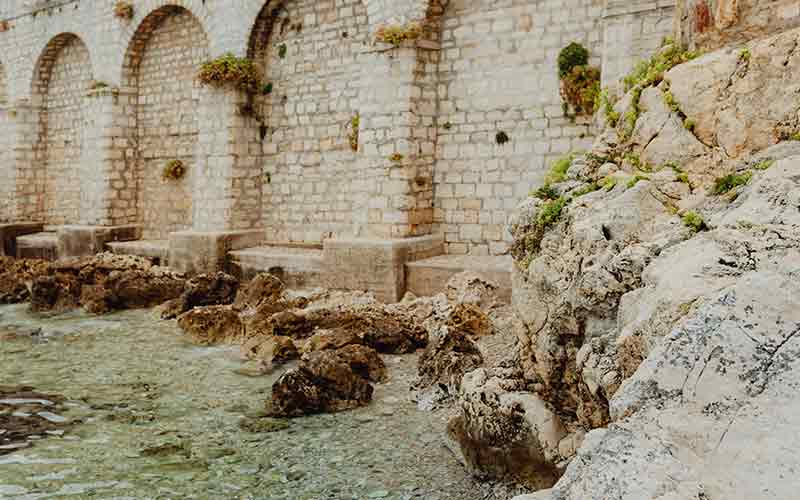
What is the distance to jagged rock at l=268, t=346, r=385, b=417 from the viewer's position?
6266 millimetres

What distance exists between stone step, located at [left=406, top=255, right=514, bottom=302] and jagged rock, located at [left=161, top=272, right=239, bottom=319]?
3.42m

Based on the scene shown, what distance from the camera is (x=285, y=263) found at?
11727mm

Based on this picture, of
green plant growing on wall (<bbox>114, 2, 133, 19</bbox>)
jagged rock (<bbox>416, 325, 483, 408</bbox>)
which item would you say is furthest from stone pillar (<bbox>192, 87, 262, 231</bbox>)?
jagged rock (<bbox>416, 325, 483, 408</bbox>)

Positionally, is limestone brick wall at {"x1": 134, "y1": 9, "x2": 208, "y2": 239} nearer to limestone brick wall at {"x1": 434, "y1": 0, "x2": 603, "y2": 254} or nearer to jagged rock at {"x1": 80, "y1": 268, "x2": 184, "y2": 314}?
jagged rock at {"x1": 80, "y1": 268, "x2": 184, "y2": 314}

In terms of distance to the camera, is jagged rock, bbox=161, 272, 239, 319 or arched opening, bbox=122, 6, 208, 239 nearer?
jagged rock, bbox=161, 272, 239, 319

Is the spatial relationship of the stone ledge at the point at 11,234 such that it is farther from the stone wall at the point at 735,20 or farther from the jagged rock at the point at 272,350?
the stone wall at the point at 735,20

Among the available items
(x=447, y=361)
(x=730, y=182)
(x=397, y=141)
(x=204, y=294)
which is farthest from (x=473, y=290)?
(x=730, y=182)

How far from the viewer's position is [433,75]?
36.3ft

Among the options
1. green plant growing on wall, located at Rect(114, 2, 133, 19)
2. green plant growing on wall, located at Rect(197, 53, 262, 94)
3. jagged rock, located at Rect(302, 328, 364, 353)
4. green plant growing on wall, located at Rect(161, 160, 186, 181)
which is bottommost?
jagged rock, located at Rect(302, 328, 364, 353)

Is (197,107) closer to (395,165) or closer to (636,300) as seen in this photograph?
(395,165)

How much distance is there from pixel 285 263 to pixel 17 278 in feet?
20.1

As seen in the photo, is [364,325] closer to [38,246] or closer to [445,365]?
[445,365]

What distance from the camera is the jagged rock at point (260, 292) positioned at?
431 inches

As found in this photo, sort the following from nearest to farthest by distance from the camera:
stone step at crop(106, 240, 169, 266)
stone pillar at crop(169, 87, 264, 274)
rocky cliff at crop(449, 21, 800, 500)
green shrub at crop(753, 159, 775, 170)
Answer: rocky cliff at crop(449, 21, 800, 500) → green shrub at crop(753, 159, 775, 170) → stone pillar at crop(169, 87, 264, 274) → stone step at crop(106, 240, 169, 266)
